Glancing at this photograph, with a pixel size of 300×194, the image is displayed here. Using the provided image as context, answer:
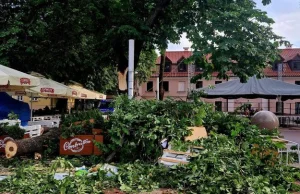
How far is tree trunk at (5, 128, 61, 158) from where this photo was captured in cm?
728

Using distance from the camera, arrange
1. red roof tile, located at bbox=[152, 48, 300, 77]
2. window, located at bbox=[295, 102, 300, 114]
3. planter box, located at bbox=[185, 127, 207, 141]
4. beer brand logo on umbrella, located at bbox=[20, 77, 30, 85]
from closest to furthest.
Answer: planter box, located at bbox=[185, 127, 207, 141], beer brand logo on umbrella, located at bbox=[20, 77, 30, 85], window, located at bbox=[295, 102, 300, 114], red roof tile, located at bbox=[152, 48, 300, 77]

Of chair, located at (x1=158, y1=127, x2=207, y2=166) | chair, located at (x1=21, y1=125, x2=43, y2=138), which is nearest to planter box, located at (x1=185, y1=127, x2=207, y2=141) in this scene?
chair, located at (x1=158, y1=127, x2=207, y2=166)

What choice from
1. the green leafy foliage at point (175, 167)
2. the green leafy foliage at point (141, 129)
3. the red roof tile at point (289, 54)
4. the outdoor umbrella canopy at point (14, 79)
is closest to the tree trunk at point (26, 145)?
the green leafy foliage at point (175, 167)

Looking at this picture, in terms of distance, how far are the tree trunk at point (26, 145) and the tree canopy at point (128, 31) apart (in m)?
4.18

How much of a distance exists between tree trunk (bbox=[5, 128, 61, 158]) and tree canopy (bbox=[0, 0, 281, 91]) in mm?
4177

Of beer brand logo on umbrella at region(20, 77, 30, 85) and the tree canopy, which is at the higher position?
the tree canopy

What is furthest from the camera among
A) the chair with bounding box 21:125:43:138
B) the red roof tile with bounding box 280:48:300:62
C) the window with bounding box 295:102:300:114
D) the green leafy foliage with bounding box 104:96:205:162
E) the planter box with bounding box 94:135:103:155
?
the red roof tile with bounding box 280:48:300:62

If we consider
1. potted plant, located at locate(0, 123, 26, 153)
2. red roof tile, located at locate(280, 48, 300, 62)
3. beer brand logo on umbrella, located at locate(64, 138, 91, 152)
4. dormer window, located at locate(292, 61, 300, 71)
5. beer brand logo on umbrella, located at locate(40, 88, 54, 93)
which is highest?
red roof tile, located at locate(280, 48, 300, 62)

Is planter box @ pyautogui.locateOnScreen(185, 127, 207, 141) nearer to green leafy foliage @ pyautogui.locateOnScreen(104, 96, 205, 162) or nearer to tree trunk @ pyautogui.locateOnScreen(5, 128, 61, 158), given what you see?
green leafy foliage @ pyautogui.locateOnScreen(104, 96, 205, 162)

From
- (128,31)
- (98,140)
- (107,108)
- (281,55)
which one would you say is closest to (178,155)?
(98,140)

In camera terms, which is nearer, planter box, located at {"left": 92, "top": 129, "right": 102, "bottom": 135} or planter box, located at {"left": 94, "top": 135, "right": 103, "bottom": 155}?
planter box, located at {"left": 94, "top": 135, "right": 103, "bottom": 155}

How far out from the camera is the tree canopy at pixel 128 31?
10.1 m

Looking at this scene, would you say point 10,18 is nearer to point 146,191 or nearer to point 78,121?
point 78,121

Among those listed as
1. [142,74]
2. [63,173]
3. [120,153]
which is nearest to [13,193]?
[63,173]
